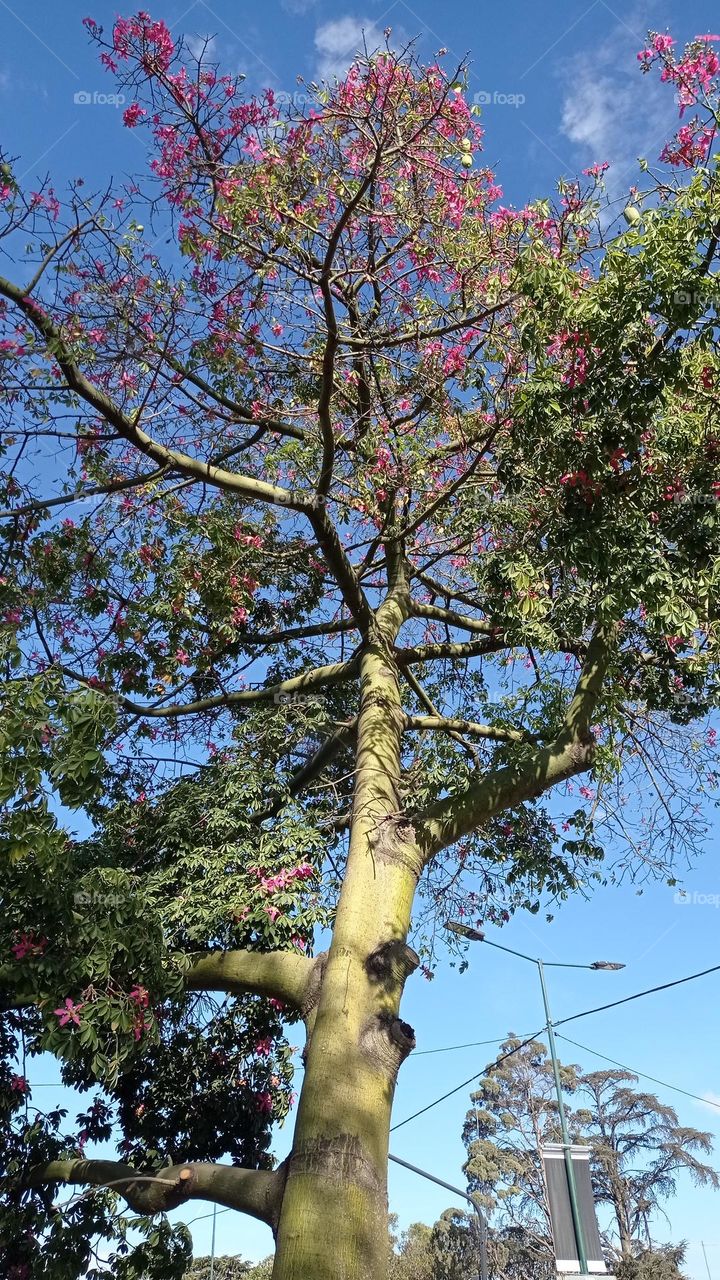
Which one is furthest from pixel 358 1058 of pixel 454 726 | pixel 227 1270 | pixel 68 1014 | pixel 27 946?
pixel 227 1270

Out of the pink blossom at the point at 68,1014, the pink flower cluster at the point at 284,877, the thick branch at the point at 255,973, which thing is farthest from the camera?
the pink flower cluster at the point at 284,877

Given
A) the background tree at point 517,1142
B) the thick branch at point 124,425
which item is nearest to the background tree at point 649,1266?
the background tree at point 517,1142

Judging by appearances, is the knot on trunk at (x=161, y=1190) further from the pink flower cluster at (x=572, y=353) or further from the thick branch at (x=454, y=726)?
the pink flower cluster at (x=572, y=353)

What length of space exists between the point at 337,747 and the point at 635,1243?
2861 cm

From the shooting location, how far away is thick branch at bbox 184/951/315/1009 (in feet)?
17.9

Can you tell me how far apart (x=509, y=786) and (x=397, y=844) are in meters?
0.86

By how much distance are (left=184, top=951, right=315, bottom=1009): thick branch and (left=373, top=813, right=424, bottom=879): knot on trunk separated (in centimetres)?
79

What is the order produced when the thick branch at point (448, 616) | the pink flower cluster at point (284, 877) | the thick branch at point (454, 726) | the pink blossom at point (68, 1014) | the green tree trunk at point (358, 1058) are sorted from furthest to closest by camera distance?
1. the thick branch at point (448, 616)
2. the thick branch at point (454, 726)
3. the pink flower cluster at point (284, 877)
4. the pink blossom at point (68, 1014)
5. the green tree trunk at point (358, 1058)

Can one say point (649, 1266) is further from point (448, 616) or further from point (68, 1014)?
point (68, 1014)

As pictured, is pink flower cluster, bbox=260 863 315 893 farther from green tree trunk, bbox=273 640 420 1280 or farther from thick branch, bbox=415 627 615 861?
thick branch, bbox=415 627 615 861

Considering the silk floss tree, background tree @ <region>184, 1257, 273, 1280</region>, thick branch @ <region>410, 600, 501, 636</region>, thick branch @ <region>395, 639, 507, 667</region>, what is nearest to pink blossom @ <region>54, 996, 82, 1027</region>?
the silk floss tree

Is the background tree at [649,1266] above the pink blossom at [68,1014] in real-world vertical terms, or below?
below

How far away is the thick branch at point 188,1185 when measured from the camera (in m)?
4.58

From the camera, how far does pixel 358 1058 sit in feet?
15.9
